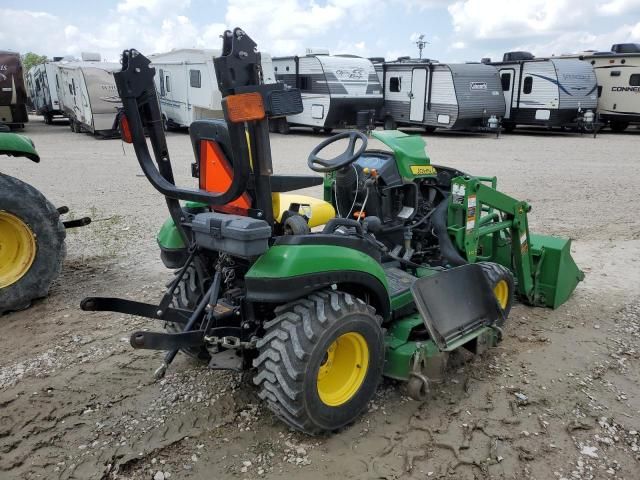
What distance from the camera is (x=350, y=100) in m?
17.7

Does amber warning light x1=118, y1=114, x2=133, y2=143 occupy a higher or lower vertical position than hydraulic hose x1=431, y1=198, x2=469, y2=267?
higher

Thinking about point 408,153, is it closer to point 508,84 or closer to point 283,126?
point 283,126

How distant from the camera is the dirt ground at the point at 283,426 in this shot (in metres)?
2.77

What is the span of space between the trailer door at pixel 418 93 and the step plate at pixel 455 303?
15240 mm

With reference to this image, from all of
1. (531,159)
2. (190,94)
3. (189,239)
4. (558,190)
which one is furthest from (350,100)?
(189,239)

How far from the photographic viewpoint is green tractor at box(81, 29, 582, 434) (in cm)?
258

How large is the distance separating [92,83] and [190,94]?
9.43 feet

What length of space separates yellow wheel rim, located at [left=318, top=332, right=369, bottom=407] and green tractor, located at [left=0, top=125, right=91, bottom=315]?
2899 mm

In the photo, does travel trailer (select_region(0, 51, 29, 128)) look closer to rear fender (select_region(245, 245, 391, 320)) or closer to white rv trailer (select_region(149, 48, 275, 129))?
white rv trailer (select_region(149, 48, 275, 129))

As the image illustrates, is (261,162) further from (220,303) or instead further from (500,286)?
(500,286)

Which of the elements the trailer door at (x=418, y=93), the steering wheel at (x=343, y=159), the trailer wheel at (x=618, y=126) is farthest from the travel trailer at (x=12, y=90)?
the trailer wheel at (x=618, y=126)

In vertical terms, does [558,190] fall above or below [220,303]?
below

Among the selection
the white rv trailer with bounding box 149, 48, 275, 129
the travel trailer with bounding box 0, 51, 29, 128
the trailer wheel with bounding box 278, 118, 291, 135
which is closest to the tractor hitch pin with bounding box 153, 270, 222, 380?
the white rv trailer with bounding box 149, 48, 275, 129

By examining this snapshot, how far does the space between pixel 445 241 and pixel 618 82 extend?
17.7m
